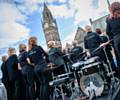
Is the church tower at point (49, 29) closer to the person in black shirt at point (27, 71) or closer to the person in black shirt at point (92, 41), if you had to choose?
the person in black shirt at point (92, 41)

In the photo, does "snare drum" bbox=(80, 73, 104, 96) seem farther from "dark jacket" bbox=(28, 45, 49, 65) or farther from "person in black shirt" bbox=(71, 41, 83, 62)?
"person in black shirt" bbox=(71, 41, 83, 62)

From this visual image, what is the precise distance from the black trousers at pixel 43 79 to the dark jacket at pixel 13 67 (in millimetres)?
692

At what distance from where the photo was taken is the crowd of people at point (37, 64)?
5.18 metres

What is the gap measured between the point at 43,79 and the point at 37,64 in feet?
0.96

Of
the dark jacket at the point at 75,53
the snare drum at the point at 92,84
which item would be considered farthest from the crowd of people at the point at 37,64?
the snare drum at the point at 92,84

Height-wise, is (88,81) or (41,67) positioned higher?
(41,67)

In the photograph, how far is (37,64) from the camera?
17.0 feet

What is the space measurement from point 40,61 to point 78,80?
1.07 m

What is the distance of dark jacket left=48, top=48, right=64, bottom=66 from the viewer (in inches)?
238

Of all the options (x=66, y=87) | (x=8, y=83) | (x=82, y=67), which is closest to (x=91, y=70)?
(x=82, y=67)

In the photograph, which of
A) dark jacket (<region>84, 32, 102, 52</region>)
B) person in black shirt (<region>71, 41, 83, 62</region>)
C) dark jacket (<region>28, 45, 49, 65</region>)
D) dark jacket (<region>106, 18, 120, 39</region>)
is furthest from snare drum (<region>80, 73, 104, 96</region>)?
person in black shirt (<region>71, 41, 83, 62</region>)

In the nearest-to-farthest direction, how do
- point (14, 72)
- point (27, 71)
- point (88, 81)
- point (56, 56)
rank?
1. point (88, 81)
2. point (27, 71)
3. point (14, 72)
4. point (56, 56)

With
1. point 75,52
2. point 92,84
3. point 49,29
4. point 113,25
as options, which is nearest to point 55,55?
point 75,52

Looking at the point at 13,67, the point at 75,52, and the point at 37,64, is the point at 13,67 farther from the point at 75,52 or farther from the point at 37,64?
the point at 75,52
